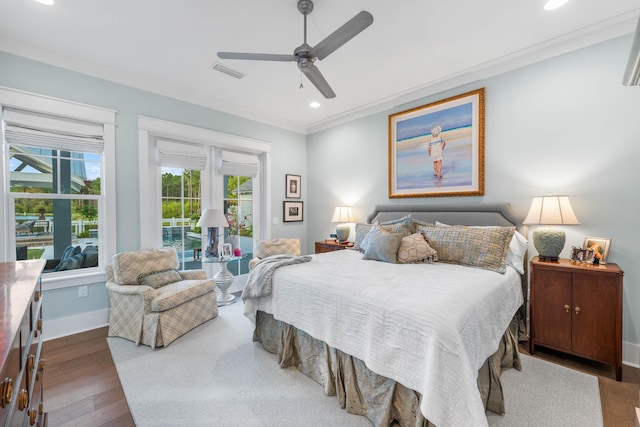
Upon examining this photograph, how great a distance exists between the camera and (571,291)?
7.54 ft

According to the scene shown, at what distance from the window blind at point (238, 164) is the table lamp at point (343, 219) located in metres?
1.52

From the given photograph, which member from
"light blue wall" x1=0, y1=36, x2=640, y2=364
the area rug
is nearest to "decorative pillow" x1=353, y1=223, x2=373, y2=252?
"light blue wall" x1=0, y1=36, x2=640, y2=364

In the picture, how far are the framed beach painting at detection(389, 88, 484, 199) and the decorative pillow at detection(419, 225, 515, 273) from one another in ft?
2.55

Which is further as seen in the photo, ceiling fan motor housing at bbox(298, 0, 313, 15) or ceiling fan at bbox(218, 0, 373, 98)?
ceiling fan motor housing at bbox(298, 0, 313, 15)

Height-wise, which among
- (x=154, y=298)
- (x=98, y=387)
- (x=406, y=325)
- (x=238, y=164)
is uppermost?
(x=238, y=164)

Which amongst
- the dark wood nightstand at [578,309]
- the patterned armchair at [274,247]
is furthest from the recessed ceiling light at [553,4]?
the patterned armchair at [274,247]

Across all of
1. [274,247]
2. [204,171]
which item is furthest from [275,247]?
[204,171]

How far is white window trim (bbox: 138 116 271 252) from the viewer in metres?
3.43

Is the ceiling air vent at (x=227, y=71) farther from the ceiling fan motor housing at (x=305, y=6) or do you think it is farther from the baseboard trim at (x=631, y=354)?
the baseboard trim at (x=631, y=354)

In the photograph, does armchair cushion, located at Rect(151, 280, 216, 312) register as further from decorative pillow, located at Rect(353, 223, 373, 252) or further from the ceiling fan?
A: the ceiling fan

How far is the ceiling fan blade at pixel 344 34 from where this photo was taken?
1691 millimetres

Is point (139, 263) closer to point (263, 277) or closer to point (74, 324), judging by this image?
point (74, 324)

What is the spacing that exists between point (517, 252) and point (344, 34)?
8.02ft

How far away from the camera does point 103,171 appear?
320cm
